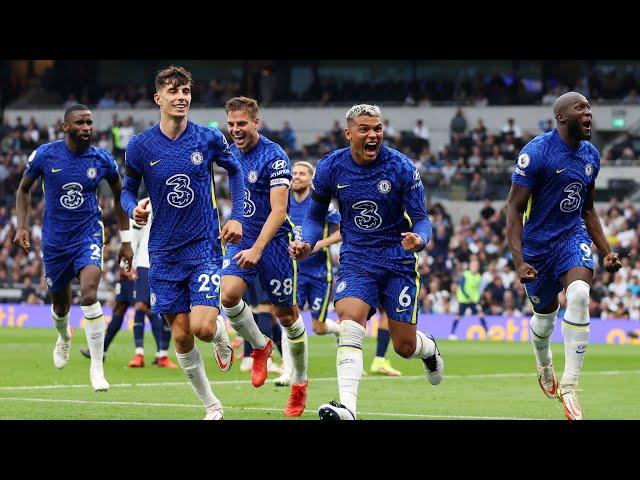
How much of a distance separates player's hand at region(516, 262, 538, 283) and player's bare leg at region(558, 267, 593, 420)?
0.42 metres

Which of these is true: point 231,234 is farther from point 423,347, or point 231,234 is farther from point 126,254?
point 126,254

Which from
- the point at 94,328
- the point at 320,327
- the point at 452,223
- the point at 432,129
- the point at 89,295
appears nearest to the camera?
the point at 89,295

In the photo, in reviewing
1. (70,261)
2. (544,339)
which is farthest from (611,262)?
(70,261)

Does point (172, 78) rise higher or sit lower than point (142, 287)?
higher

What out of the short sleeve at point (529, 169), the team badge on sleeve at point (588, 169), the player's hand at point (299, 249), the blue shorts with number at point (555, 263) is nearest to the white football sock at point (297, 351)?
the player's hand at point (299, 249)

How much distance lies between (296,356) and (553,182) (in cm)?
289

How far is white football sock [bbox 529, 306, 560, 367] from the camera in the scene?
468 inches

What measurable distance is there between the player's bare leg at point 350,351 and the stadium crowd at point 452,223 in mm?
20147

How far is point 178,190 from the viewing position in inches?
403

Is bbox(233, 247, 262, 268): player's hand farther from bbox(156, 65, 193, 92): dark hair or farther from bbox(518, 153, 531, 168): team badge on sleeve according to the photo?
bbox(518, 153, 531, 168): team badge on sleeve

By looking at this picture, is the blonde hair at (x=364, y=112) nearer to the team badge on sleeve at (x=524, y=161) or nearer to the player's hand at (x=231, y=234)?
the player's hand at (x=231, y=234)

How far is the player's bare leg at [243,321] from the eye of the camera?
1250 cm

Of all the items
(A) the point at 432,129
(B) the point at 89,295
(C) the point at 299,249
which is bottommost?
(B) the point at 89,295
